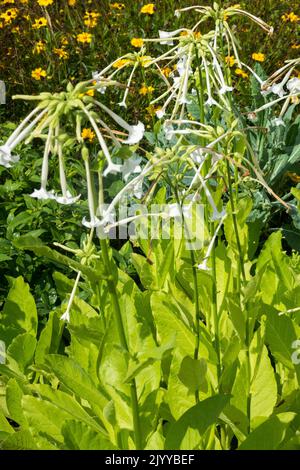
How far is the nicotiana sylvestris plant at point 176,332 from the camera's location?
4.35ft

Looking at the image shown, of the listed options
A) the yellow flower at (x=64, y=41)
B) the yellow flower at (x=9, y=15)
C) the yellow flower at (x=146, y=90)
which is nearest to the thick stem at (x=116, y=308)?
the yellow flower at (x=146, y=90)

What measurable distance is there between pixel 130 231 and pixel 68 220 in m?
0.28

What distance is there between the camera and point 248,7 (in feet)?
14.6

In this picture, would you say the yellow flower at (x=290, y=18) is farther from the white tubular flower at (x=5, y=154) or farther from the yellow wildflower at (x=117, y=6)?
the white tubular flower at (x=5, y=154)

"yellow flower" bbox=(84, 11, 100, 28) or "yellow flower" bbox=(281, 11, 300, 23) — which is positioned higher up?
"yellow flower" bbox=(84, 11, 100, 28)

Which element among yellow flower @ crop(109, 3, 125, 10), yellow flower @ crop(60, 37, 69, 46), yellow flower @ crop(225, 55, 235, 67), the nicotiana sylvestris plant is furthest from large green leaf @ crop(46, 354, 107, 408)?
yellow flower @ crop(109, 3, 125, 10)

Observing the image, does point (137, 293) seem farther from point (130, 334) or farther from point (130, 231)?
point (130, 231)

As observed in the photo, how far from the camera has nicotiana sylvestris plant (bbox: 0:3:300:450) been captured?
1.33m

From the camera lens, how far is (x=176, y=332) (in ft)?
5.28

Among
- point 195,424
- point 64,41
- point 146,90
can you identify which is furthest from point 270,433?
point 64,41

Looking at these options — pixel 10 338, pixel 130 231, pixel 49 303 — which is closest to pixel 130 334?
pixel 10 338

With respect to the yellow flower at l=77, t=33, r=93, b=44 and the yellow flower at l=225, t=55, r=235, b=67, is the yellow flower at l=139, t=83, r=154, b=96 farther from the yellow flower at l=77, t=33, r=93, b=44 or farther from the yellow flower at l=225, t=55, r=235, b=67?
the yellow flower at l=77, t=33, r=93, b=44

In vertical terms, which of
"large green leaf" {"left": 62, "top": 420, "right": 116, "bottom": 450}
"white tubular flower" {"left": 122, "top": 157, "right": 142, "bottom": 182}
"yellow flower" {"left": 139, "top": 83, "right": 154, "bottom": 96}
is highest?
"white tubular flower" {"left": 122, "top": 157, "right": 142, "bottom": 182}
